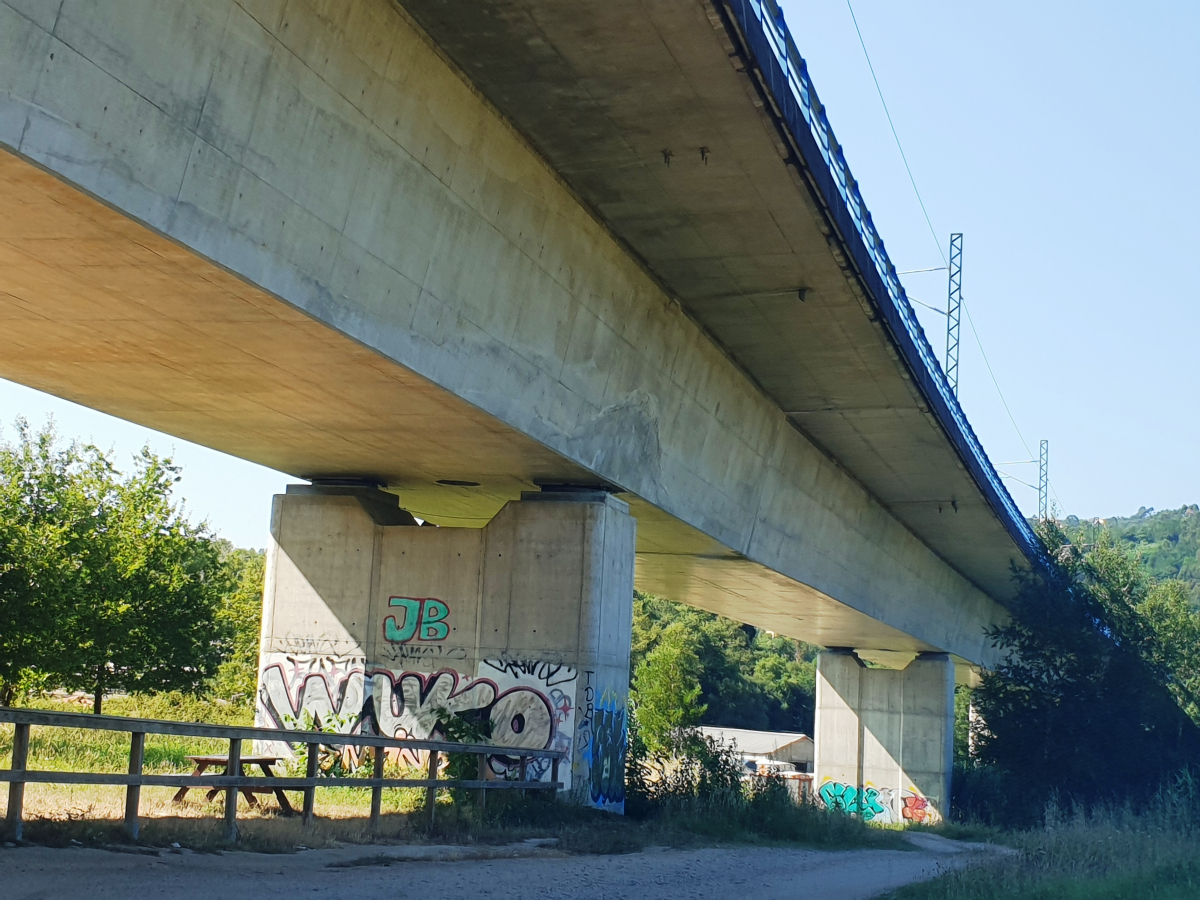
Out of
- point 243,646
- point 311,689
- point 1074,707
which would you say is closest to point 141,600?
point 311,689

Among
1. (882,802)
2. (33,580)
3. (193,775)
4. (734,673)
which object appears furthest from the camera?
(734,673)

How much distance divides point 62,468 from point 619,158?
2057 centimetres

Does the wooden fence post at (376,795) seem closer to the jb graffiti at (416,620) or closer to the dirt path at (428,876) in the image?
the dirt path at (428,876)

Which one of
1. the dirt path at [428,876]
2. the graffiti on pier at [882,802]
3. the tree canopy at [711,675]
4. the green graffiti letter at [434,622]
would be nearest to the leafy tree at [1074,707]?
the graffiti on pier at [882,802]

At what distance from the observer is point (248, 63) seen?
337 inches

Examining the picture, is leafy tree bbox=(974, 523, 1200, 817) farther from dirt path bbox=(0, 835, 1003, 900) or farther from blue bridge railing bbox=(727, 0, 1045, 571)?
dirt path bbox=(0, 835, 1003, 900)

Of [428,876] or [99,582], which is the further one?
[99,582]

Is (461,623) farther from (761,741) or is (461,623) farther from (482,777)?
(761,741)

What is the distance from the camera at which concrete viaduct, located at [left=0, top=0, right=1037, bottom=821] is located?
8367mm

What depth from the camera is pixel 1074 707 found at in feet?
109

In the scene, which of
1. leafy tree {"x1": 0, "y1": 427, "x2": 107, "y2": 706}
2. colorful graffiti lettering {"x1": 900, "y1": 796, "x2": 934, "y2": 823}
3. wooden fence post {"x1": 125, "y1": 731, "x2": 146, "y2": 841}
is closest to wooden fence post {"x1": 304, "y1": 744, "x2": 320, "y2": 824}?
wooden fence post {"x1": 125, "y1": 731, "x2": 146, "y2": 841}

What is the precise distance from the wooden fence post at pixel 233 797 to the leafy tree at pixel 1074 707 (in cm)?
2770

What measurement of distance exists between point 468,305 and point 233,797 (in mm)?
5003

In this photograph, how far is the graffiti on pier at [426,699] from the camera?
1577 cm
